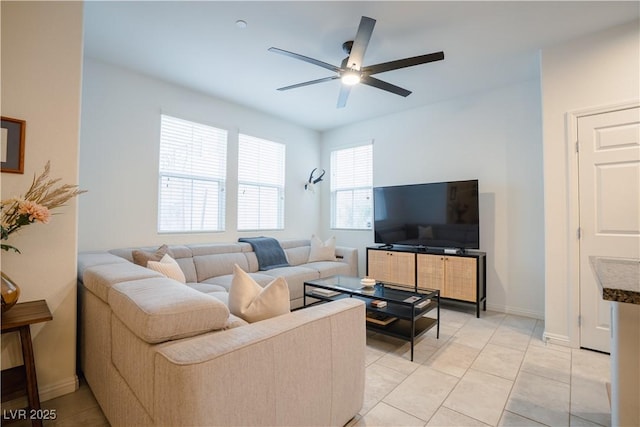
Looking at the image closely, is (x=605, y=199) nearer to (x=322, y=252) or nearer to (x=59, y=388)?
(x=322, y=252)

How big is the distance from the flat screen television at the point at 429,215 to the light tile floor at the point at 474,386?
125 cm

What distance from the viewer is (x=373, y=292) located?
2.83 m

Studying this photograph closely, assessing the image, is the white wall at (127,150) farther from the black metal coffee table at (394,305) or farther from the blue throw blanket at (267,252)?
the black metal coffee table at (394,305)

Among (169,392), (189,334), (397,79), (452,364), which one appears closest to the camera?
(169,392)

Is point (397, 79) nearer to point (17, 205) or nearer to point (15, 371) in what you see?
point (17, 205)

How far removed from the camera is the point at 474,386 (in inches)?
81.0

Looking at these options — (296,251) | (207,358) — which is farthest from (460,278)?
(207,358)

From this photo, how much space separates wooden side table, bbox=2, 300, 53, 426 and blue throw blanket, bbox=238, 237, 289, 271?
8.16 feet

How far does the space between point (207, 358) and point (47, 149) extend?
1.86m

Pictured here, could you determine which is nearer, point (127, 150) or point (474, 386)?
point (474, 386)

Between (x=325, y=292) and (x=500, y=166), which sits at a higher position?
(x=500, y=166)

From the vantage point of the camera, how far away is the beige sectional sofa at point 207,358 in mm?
1004

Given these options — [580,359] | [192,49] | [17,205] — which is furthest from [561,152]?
[17,205]

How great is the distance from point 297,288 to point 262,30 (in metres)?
2.78
